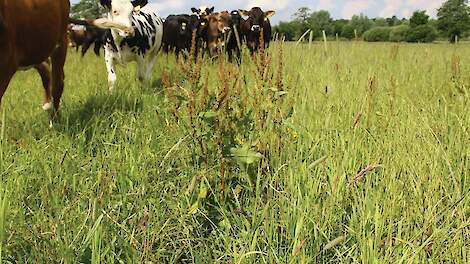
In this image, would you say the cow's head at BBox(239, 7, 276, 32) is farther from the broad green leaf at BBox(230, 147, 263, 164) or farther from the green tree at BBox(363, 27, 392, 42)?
the green tree at BBox(363, 27, 392, 42)

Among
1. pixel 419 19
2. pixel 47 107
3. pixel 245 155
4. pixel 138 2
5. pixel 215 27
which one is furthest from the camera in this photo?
pixel 419 19

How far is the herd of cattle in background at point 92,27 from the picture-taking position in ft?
10.6

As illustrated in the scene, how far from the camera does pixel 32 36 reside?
3.71 meters

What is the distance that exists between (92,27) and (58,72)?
5.76 feet

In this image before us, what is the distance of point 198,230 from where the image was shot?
6.32ft

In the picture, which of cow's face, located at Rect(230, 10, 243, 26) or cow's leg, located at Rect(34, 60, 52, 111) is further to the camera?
cow's face, located at Rect(230, 10, 243, 26)

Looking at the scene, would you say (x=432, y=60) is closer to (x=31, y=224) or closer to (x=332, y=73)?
(x=332, y=73)

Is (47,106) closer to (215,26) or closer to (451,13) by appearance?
(215,26)

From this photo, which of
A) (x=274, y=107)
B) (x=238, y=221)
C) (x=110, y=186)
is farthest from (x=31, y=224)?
(x=274, y=107)

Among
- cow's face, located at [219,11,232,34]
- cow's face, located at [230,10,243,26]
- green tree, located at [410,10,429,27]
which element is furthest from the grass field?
green tree, located at [410,10,429,27]

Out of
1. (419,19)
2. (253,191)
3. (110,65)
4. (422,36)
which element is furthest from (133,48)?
(419,19)

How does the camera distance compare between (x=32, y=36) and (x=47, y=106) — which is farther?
(x=47, y=106)

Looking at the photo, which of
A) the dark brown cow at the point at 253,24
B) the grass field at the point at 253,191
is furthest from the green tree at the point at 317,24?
the dark brown cow at the point at 253,24

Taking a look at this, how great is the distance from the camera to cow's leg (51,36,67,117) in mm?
4629
